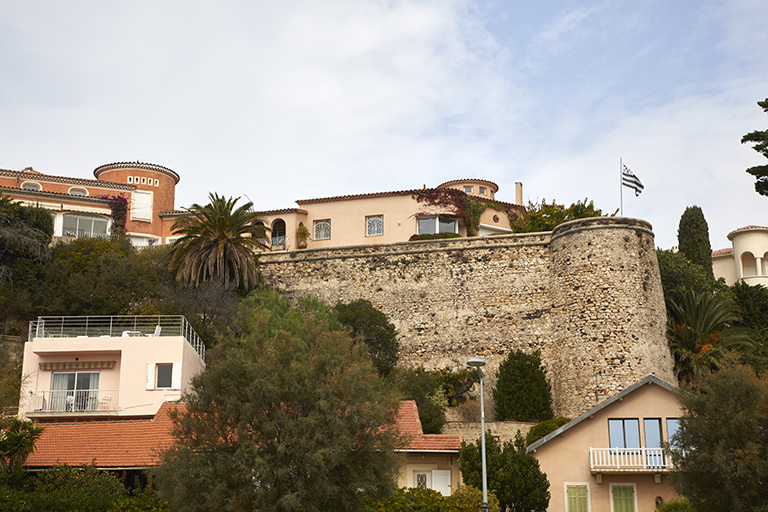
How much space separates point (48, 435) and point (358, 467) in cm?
1269

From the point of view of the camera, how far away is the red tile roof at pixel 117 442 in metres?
24.2

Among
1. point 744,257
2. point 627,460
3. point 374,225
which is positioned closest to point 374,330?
point 374,225

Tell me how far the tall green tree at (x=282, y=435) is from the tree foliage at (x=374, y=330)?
53.6ft

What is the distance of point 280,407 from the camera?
60.5 ft

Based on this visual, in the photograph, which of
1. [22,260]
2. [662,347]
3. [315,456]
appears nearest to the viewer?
[315,456]

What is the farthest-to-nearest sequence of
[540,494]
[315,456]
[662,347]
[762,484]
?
[662,347]
[540,494]
[762,484]
[315,456]

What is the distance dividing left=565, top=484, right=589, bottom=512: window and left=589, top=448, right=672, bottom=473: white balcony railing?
2.58 feet

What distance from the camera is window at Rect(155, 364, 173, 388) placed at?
3166 centimetres

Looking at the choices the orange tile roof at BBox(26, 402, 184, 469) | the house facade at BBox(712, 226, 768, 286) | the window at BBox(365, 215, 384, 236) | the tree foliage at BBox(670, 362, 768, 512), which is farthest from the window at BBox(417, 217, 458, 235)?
the tree foliage at BBox(670, 362, 768, 512)

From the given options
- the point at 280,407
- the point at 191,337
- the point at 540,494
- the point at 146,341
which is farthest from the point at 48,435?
the point at 540,494

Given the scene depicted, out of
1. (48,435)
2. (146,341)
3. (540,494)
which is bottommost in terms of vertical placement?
(540,494)

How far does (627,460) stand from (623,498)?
3.91 feet

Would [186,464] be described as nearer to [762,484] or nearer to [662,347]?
[762,484]

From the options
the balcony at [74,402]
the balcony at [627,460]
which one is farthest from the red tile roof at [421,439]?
the balcony at [74,402]
